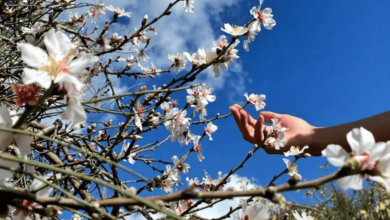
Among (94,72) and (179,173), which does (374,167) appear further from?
(94,72)

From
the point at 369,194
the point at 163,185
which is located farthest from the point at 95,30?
the point at 369,194

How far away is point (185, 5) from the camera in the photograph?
87.7 inches

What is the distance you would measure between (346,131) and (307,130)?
336 mm

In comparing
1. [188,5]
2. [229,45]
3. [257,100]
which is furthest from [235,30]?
[257,100]

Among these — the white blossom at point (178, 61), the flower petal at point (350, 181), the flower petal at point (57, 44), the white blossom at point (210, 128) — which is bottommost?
the flower petal at point (350, 181)

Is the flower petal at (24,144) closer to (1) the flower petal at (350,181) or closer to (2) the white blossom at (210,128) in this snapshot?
(1) the flower petal at (350,181)

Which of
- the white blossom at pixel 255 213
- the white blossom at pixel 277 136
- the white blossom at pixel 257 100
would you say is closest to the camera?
the white blossom at pixel 255 213

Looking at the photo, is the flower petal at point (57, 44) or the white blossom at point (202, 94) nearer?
the flower petal at point (57, 44)

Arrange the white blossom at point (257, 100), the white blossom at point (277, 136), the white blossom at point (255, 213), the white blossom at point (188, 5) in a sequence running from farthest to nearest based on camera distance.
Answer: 1. the white blossom at point (257, 100)
2. the white blossom at point (188, 5)
3. the white blossom at point (277, 136)
4. the white blossom at point (255, 213)

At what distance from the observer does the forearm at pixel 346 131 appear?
6.28 feet

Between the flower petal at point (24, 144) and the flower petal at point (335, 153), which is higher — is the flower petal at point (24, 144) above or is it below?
above

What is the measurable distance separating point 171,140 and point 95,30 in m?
1.06

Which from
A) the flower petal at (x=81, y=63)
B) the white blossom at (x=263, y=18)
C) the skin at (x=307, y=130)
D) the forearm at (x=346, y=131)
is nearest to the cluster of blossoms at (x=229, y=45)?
the white blossom at (x=263, y=18)

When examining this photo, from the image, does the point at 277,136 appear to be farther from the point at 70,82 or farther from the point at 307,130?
the point at 70,82
